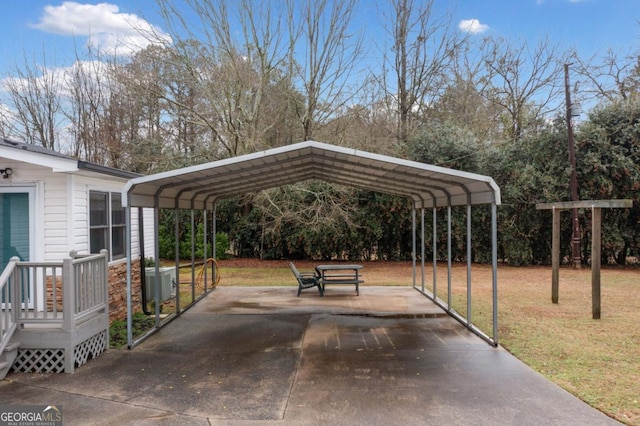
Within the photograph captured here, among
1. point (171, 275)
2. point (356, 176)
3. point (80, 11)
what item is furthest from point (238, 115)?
point (80, 11)

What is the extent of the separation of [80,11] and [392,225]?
15.9 meters

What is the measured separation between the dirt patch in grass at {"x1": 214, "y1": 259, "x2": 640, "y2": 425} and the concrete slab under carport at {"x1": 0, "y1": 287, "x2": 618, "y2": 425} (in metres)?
0.33

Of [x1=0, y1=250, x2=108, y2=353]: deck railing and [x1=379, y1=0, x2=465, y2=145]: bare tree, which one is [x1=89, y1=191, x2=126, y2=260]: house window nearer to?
Result: [x1=0, y1=250, x2=108, y2=353]: deck railing

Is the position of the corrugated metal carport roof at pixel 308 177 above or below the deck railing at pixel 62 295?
above

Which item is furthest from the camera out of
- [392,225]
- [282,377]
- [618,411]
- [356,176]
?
[392,225]

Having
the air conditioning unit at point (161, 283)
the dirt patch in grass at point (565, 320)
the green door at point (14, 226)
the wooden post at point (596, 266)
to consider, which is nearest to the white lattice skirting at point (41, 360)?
the green door at point (14, 226)

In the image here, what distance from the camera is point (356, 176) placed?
776 cm

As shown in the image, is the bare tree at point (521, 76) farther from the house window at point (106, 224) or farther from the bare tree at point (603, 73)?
the house window at point (106, 224)

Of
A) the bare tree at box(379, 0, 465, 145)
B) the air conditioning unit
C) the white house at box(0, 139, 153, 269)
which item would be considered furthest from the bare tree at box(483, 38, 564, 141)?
the white house at box(0, 139, 153, 269)

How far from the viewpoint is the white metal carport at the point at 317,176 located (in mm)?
5328

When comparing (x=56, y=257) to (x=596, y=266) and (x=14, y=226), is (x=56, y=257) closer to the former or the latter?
(x=14, y=226)

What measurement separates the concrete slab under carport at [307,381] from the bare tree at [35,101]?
17.0 metres

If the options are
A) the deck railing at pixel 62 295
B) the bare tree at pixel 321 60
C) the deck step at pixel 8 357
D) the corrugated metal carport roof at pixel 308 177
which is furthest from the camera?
the bare tree at pixel 321 60

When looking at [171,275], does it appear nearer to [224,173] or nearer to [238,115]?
[224,173]
